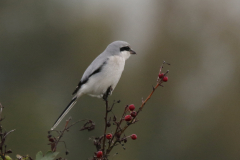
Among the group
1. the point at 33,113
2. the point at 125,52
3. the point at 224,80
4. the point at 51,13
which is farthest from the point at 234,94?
the point at 125,52

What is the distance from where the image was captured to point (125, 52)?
3197mm

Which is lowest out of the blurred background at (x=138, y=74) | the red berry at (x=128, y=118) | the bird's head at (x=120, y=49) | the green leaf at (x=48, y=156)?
the blurred background at (x=138, y=74)

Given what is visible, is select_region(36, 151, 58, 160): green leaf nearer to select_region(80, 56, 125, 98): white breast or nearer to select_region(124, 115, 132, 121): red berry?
select_region(124, 115, 132, 121): red berry

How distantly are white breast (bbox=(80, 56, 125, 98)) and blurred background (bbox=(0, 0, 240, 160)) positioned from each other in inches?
307

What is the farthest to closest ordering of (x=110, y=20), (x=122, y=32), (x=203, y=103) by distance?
(x=110, y=20) → (x=122, y=32) → (x=203, y=103)

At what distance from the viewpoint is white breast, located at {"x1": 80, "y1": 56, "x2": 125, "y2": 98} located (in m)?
3.00

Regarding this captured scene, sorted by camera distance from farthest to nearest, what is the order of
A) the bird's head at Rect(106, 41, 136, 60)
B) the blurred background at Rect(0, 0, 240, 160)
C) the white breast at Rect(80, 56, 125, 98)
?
the blurred background at Rect(0, 0, 240, 160) → the bird's head at Rect(106, 41, 136, 60) → the white breast at Rect(80, 56, 125, 98)

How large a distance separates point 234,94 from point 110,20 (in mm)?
6910

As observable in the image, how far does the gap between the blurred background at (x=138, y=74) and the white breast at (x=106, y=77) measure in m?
7.79

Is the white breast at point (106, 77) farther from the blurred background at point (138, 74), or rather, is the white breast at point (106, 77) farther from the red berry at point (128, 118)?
the blurred background at point (138, 74)

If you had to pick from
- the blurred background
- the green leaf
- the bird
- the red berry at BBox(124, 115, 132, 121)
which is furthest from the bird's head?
the blurred background

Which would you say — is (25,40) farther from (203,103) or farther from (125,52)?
(125,52)

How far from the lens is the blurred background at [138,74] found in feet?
39.9

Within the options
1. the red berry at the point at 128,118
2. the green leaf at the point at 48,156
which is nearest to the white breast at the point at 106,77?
the red berry at the point at 128,118
